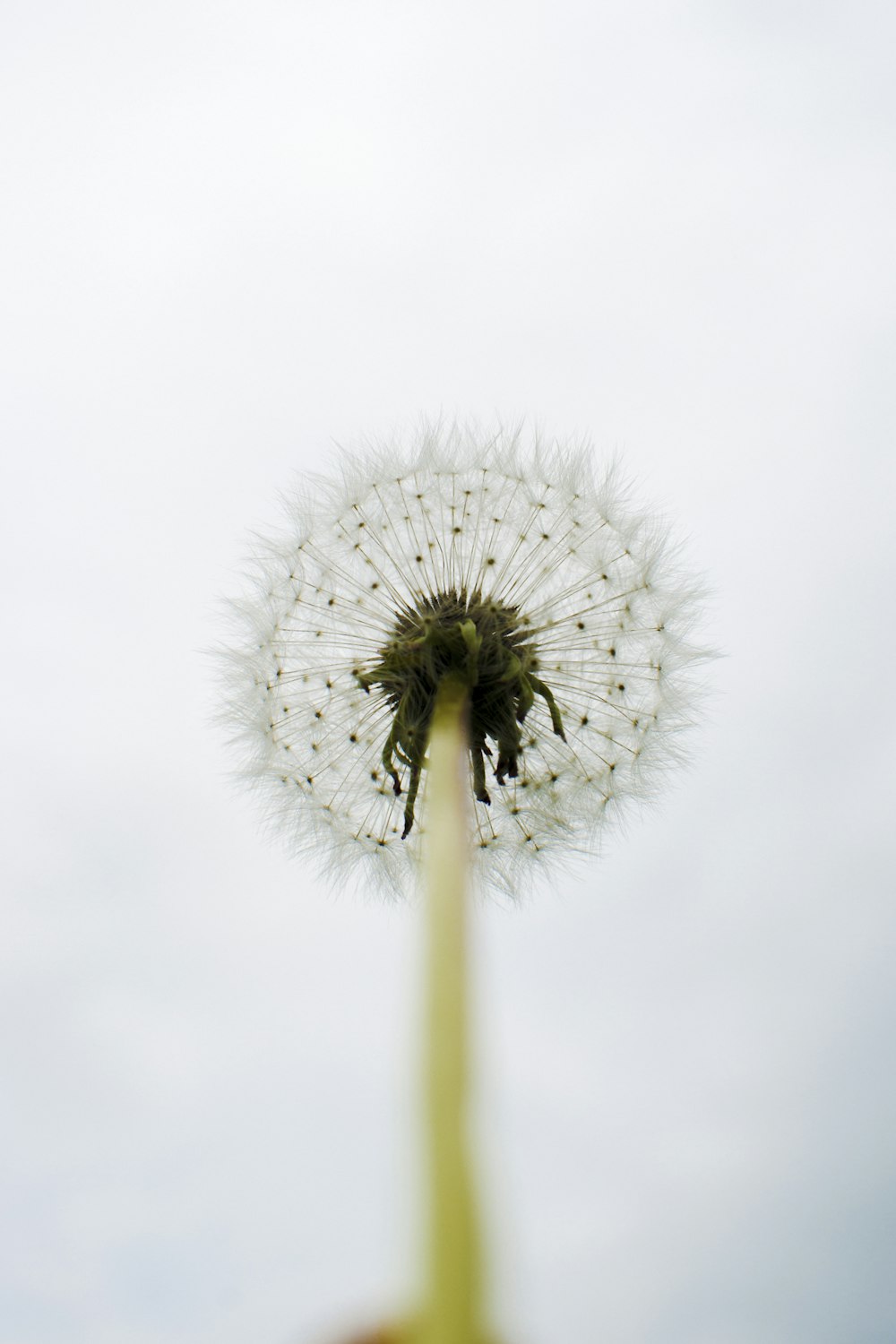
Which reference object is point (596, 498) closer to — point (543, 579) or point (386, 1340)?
point (543, 579)

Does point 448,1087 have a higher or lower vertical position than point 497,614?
lower

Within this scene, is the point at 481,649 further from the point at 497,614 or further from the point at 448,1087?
the point at 448,1087

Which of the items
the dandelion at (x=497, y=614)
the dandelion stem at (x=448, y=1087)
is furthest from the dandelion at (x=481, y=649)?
the dandelion stem at (x=448, y=1087)

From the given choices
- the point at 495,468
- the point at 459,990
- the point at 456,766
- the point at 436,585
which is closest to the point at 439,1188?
the point at 459,990

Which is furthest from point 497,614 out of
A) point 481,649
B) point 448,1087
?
point 448,1087

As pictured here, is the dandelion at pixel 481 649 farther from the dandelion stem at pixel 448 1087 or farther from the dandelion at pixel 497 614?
the dandelion stem at pixel 448 1087

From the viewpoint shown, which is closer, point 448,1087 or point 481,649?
point 448,1087
